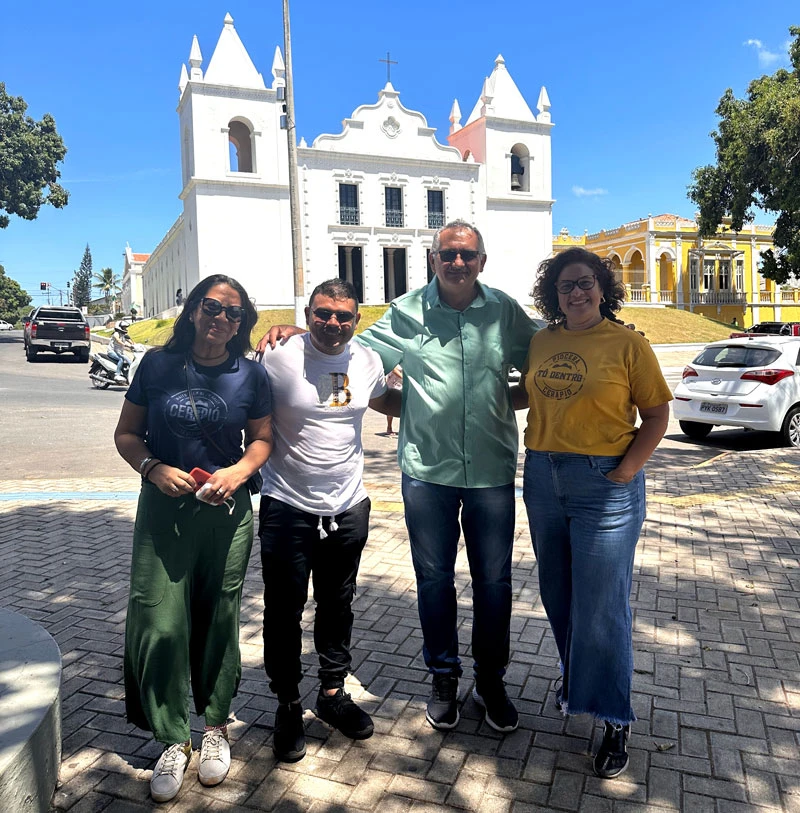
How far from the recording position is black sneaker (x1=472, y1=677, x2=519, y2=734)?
2.99m

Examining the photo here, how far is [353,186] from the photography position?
4184 centimetres

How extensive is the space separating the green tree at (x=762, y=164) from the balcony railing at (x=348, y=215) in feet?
64.4

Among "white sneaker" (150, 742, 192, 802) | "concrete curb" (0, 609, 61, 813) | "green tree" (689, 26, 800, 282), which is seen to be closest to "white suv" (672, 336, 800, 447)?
"white sneaker" (150, 742, 192, 802)

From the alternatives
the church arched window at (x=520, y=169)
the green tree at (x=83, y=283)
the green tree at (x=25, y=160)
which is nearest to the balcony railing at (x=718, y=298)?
the church arched window at (x=520, y=169)

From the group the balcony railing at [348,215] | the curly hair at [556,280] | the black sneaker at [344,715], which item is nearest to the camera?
the curly hair at [556,280]

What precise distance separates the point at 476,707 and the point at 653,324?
127 ft

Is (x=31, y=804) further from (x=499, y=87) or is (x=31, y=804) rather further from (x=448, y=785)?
(x=499, y=87)

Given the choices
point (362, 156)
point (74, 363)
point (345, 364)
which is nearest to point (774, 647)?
point (345, 364)

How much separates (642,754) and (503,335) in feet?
5.63

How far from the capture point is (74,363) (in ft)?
82.5

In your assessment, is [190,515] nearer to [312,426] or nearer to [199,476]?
[199,476]

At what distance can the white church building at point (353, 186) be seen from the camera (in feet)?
127

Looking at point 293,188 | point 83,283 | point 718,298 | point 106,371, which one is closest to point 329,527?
point 106,371

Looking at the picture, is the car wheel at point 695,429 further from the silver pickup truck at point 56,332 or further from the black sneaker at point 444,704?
the silver pickup truck at point 56,332
